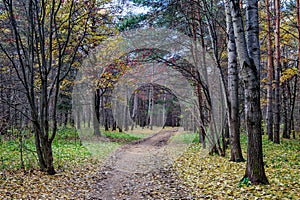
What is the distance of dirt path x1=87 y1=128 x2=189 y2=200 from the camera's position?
530cm

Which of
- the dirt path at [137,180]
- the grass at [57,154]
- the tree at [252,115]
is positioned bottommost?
the dirt path at [137,180]

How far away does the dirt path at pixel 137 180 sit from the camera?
5301 millimetres

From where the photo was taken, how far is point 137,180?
21.3ft

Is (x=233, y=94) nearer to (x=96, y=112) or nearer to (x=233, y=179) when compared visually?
(x=233, y=179)

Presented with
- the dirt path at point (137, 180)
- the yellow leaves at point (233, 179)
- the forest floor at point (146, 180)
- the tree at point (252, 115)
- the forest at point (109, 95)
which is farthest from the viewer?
the dirt path at point (137, 180)

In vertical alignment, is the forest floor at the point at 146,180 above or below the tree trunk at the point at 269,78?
below

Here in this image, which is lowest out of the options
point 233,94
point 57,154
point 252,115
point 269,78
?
point 57,154

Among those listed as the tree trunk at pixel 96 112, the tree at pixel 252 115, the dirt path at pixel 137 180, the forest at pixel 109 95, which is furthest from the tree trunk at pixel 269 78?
the tree trunk at pixel 96 112

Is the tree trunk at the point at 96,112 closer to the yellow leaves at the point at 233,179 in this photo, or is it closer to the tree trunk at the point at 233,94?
the yellow leaves at the point at 233,179

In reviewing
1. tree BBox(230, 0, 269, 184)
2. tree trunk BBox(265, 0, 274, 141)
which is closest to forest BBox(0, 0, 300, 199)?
tree BBox(230, 0, 269, 184)

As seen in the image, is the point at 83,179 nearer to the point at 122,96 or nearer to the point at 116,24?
the point at 116,24

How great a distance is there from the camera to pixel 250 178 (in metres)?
4.87

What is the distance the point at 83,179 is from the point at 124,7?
24.5 feet

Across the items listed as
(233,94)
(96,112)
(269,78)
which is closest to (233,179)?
(233,94)
